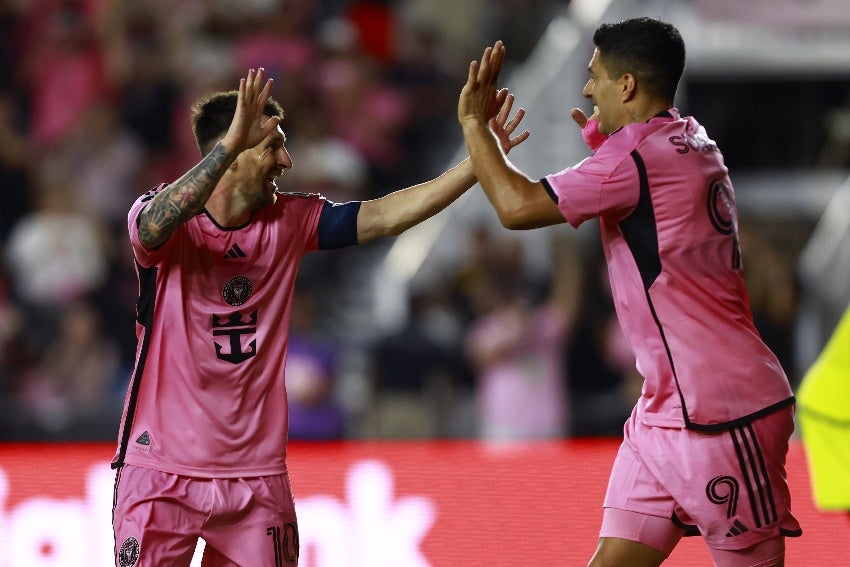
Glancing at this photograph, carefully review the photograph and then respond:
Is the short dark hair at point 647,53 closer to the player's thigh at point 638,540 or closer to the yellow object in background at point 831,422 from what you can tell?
the player's thigh at point 638,540

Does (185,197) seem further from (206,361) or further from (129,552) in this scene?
(129,552)

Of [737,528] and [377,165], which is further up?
[377,165]

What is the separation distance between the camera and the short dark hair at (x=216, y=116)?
4.32 meters

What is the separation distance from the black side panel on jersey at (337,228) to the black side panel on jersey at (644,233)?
0.92m

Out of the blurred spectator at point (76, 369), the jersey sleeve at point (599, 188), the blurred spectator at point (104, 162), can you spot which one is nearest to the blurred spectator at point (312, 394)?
the blurred spectator at point (76, 369)

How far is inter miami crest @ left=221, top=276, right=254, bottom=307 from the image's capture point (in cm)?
420

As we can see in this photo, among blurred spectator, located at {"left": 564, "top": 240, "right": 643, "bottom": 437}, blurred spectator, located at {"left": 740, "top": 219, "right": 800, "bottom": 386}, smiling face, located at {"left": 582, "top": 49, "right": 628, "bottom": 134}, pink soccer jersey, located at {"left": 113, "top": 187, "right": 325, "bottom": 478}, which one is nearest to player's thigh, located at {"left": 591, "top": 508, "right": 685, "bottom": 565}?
pink soccer jersey, located at {"left": 113, "top": 187, "right": 325, "bottom": 478}

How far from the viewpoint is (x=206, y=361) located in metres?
4.15

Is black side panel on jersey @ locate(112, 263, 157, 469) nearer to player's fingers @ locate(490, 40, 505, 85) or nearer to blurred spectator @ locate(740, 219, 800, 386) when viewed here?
player's fingers @ locate(490, 40, 505, 85)

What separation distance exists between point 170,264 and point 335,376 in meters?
4.78

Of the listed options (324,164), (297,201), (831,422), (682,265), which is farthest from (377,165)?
(682,265)

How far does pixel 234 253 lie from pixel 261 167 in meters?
0.28

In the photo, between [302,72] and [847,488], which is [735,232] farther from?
[302,72]

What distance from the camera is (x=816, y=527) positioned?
5449 mm
